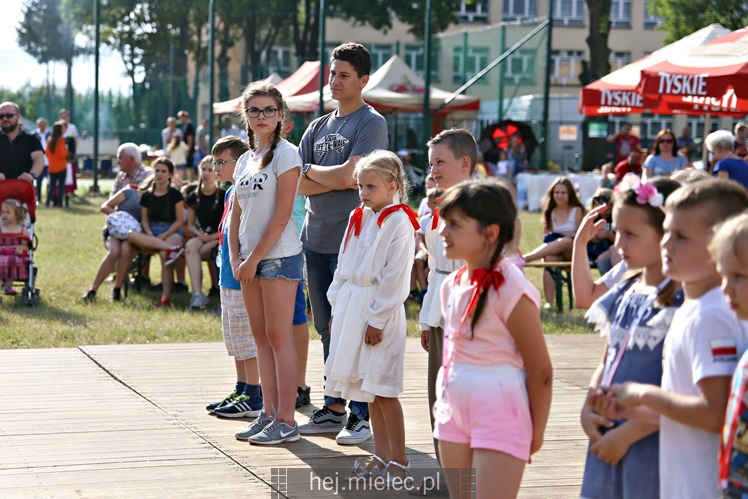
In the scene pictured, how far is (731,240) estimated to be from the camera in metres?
2.52

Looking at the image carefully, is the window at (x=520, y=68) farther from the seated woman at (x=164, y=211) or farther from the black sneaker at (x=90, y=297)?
the black sneaker at (x=90, y=297)

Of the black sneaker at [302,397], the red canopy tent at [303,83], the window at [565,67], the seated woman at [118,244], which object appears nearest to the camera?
the black sneaker at [302,397]

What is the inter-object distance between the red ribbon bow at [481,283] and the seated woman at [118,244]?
26.5ft

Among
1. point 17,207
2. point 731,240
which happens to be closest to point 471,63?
point 17,207

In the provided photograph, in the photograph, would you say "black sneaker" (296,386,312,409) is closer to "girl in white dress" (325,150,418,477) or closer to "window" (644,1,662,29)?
"girl in white dress" (325,150,418,477)

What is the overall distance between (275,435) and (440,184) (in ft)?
5.84

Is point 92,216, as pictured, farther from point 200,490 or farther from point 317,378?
point 200,490

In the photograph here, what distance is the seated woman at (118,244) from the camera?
10953mm

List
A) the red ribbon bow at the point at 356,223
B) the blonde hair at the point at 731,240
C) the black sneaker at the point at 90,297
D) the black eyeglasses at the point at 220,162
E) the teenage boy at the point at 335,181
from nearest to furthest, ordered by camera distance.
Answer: the blonde hair at the point at 731,240, the red ribbon bow at the point at 356,223, the teenage boy at the point at 335,181, the black eyeglasses at the point at 220,162, the black sneaker at the point at 90,297

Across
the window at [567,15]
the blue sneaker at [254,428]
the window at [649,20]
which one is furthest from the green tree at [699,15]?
the blue sneaker at [254,428]

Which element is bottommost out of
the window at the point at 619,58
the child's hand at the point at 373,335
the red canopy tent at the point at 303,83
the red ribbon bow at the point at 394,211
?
the child's hand at the point at 373,335

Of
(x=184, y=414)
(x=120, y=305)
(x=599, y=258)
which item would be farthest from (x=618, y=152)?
(x=184, y=414)

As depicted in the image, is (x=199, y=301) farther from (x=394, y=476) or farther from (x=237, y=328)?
(x=394, y=476)

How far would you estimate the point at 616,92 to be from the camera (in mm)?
14445
